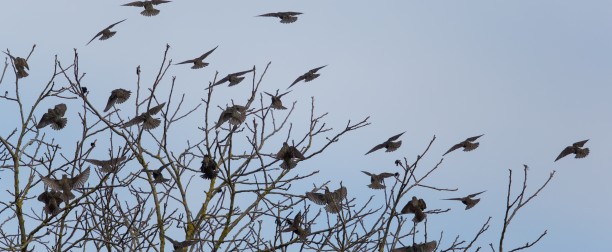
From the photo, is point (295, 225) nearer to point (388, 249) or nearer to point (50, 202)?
point (388, 249)

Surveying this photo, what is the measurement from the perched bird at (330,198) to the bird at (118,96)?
6.06 ft

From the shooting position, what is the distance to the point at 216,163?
250 inches

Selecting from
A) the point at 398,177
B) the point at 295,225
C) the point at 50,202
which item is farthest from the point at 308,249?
the point at 50,202

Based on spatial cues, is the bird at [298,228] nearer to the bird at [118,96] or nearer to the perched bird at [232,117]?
the perched bird at [232,117]

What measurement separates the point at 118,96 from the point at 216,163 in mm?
1262

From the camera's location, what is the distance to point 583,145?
711cm

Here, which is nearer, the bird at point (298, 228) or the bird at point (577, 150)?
the bird at point (298, 228)

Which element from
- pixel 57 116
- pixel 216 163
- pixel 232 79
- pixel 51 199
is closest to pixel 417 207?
pixel 216 163

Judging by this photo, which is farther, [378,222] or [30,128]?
[30,128]

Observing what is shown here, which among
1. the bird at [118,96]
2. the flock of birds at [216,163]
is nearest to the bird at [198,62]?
the flock of birds at [216,163]

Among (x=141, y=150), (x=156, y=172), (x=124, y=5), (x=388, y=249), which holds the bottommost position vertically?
(x=388, y=249)

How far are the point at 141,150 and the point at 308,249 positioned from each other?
1923 mm

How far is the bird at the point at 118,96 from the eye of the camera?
23.1 feet

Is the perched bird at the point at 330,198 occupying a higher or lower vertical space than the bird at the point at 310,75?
lower
